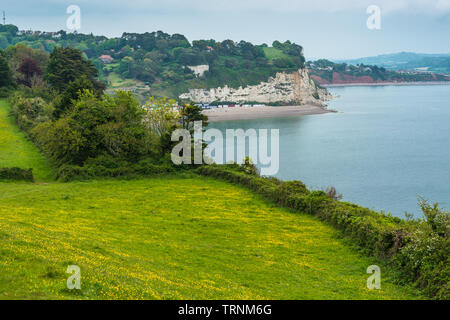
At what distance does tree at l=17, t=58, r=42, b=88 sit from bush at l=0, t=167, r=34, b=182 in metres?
45.2

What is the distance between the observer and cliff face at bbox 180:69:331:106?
5310 inches

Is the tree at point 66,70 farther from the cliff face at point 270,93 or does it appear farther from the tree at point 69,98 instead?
the cliff face at point 270,93

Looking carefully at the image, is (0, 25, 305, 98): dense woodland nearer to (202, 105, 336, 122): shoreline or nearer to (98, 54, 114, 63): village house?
(98, 54, 114, 63): village house

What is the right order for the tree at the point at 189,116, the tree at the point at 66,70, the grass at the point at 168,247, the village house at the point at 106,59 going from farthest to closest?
the village house at the point at 106,59
the tree at the point at 66,70
the tree at the point at 189,116
the grass at the point at 168,247

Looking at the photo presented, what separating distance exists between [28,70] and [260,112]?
6038 cm

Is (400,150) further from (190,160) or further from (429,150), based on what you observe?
(190,160)

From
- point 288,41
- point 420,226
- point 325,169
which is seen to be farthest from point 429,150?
point 288,41

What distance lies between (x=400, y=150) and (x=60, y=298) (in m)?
63.7

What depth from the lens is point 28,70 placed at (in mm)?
71938

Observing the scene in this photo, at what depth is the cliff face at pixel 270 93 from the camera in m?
135

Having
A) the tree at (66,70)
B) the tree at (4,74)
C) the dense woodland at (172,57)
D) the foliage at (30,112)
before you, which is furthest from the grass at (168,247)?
the dense woodland at (172,57)
